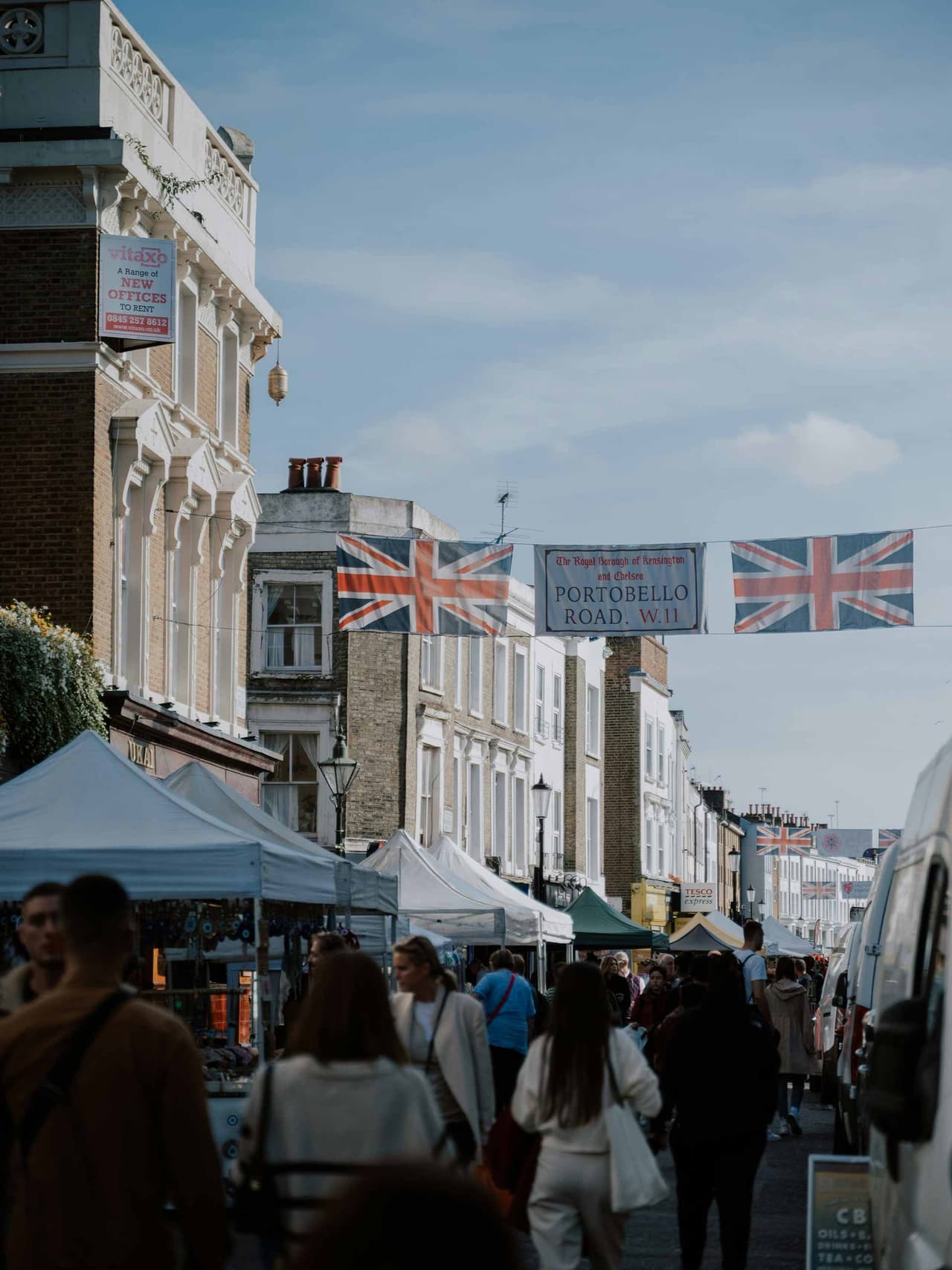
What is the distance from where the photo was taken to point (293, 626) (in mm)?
40438

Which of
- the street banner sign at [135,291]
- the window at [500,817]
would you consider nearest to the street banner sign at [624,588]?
the street banner sign at [135,291]

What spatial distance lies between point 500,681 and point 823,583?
81.2 ft

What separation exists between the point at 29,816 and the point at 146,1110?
9056 millimetres

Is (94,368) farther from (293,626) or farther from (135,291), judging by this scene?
(293,626)

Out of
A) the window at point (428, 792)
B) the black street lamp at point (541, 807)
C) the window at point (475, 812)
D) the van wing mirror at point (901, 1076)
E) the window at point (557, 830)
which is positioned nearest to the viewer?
the van wing mirror at point (901, 1076)

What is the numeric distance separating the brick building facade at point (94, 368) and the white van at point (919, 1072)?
52.8ft

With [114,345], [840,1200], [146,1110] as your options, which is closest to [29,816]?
[840,1200]

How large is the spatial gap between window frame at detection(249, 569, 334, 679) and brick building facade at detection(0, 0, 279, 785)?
1354 cm

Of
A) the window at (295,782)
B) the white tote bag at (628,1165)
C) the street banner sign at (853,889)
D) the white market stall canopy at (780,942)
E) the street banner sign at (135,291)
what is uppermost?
the street banner sign at (135,291)

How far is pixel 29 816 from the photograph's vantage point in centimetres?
1342

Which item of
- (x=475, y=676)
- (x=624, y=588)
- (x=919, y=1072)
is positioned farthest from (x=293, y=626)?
(x=919, y=1072)

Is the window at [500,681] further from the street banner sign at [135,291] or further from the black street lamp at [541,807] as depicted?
the street banner sign at [135,291]

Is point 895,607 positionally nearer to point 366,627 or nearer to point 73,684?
point 366,627

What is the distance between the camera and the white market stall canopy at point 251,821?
16469mm
